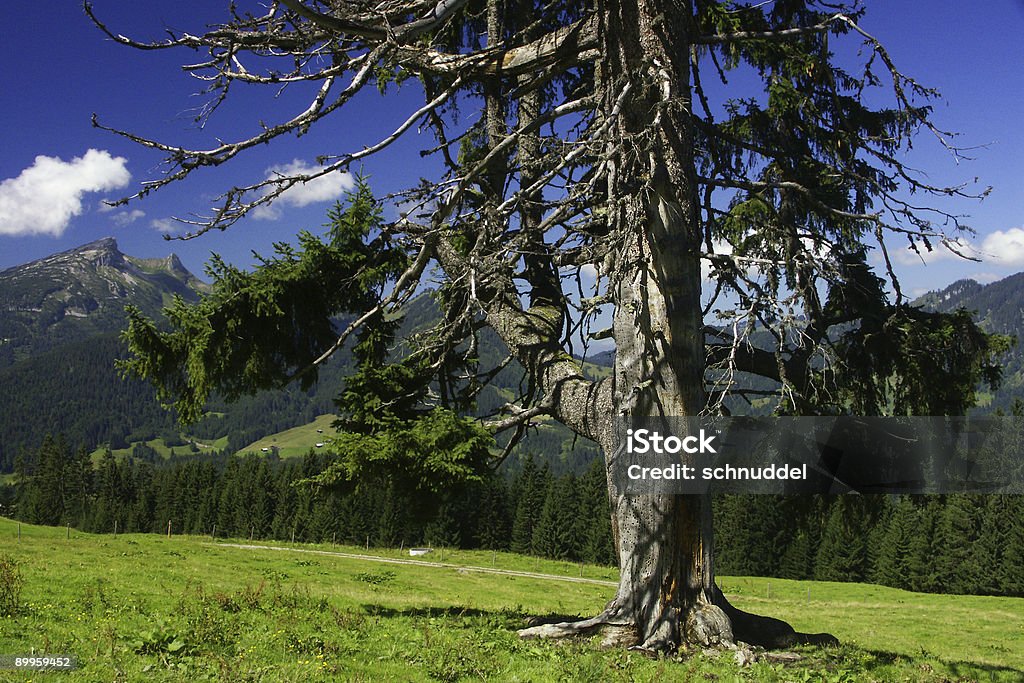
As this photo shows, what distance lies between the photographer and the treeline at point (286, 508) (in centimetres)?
7469

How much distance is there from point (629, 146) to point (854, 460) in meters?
5.74

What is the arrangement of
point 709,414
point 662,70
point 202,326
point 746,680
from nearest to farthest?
point 746,680
point 662,70
point 709,414
point 202,326

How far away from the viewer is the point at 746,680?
19.4ft

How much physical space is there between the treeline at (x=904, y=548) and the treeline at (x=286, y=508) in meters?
14.4

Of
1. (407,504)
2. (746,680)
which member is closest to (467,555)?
(407,504)

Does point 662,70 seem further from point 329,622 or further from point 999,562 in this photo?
point 999,562

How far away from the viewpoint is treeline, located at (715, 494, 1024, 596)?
57.1 metres

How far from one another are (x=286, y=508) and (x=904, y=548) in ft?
219

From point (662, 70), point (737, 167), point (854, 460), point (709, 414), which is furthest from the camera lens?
point (737, 167)

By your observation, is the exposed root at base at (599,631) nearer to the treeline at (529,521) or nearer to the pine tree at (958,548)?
the treeline at (529,521)

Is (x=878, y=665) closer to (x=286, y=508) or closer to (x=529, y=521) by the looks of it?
(x=529, y=521)

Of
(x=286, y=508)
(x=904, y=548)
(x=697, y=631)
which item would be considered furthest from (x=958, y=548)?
(x=286, y=508)

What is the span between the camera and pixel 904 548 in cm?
6731
